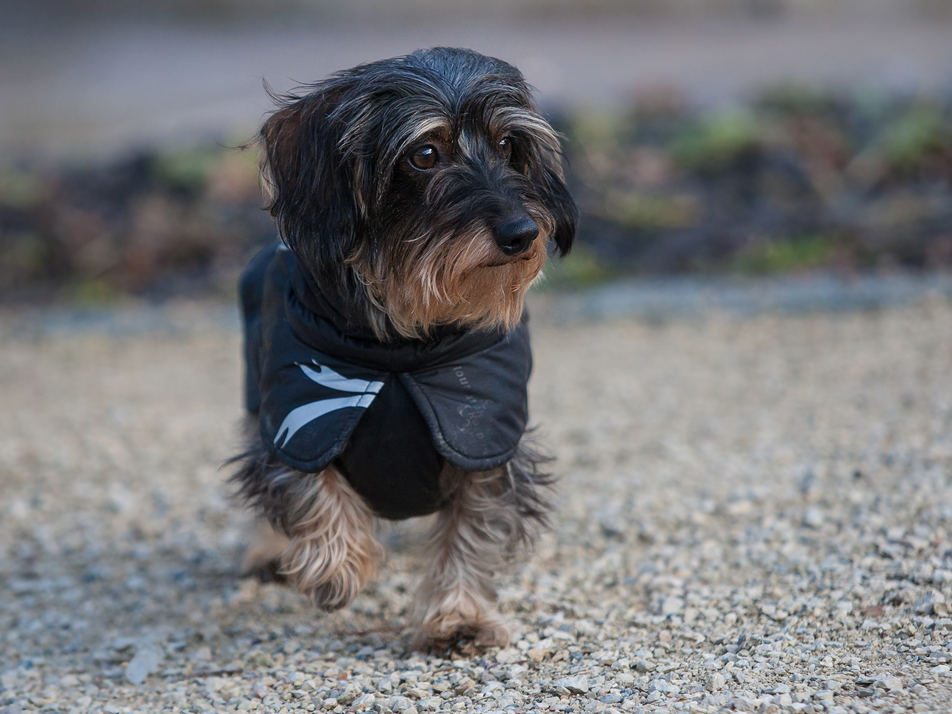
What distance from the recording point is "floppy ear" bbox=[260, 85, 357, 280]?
10.9 feet

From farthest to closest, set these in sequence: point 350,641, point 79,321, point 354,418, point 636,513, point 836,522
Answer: point 79,321 → point 636,513 → point 836,522 → point 350,641 → point 354,418

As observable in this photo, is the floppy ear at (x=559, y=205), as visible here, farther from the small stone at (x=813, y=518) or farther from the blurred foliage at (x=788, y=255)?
the blurred foliage at (x=788, y=255)

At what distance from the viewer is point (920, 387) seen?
20.4 feet

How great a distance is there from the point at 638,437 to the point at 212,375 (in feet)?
11.6

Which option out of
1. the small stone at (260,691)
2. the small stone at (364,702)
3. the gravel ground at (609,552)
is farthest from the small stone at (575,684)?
the small stone at (260,691)

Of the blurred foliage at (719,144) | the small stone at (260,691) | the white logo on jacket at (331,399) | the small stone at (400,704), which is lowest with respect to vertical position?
the small stone at (260,691)

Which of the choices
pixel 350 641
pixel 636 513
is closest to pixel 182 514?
pixel 350 641

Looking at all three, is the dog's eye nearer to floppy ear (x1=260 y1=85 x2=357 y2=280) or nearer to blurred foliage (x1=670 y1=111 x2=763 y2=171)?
floppy ear (x1=260 y1=85 x2=357 y2=280)

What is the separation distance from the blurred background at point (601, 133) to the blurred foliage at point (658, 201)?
2 cm

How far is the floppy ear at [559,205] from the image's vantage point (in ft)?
11.8

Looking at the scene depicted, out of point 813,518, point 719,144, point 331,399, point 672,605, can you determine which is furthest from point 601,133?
point 331,399

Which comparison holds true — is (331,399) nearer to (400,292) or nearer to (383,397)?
(383,397)

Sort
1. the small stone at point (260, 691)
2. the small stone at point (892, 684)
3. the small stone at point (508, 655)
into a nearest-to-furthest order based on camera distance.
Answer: the small stone at point (892, 684) < the small stone at point (260, 691) < the small stone at point (508, 655)

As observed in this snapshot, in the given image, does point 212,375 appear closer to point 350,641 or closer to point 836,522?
point 350,641
